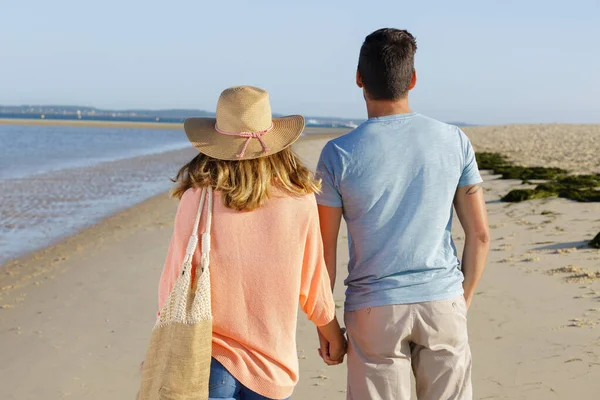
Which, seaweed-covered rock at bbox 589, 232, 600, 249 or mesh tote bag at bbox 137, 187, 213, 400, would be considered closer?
mesh tote bag at bbox 137, 187, 213, 400

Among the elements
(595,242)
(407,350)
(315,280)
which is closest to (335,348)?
(407,350)

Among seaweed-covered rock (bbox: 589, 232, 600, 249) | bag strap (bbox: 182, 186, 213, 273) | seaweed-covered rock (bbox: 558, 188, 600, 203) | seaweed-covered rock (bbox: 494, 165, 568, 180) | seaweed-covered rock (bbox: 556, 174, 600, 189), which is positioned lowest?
seaweed-covered rock (bbox: 494, 165, 568, 180)

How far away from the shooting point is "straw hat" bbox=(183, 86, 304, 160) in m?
2.24

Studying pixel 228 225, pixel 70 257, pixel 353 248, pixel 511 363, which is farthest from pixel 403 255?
pixel 70 257

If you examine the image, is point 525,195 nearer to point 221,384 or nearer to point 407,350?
point 407,350

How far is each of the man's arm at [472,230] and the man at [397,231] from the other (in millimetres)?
90

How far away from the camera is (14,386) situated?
4.76 m

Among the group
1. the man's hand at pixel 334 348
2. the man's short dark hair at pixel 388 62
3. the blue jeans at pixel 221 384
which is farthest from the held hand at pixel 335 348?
the man's short dark hair at pixel 388 62

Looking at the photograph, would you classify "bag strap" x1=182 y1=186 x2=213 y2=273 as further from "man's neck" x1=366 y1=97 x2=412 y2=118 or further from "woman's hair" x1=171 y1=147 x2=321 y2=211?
"man's neck" x1=366 y1=97 x2=412 y2=118

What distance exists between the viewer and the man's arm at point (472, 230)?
260cm

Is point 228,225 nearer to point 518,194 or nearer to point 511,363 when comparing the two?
point 511,363

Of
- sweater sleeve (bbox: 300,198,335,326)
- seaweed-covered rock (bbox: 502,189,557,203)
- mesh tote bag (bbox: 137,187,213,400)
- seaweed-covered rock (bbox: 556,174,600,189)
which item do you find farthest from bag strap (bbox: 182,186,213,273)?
seaweed-covered rock (bbox: 556,174,600,189)

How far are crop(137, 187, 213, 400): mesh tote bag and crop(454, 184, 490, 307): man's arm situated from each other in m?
0.98

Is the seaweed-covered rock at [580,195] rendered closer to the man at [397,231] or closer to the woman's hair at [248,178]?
the man at [397,231]
